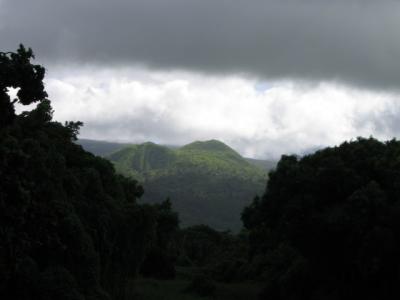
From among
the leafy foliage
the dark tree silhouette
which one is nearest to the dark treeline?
the dark tree silhouette

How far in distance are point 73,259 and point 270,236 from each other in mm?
21452

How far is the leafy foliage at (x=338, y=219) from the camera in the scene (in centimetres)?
2512

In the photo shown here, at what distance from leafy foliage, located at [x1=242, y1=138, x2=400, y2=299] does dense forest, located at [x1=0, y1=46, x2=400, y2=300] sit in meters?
0.06

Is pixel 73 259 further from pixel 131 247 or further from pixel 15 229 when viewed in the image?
pixel 131 247

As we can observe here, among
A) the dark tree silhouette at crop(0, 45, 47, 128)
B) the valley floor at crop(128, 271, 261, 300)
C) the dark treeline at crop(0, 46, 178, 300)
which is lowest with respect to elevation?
the valley floor at crop(128, 271, 261, 300)

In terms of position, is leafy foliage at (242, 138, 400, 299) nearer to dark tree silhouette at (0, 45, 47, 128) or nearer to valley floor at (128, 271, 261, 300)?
valley floor at (128, 271, 261, 300)

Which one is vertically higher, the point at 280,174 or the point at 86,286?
the point at 280,174

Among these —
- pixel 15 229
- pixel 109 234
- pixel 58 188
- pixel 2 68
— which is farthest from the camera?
pixel 109 234

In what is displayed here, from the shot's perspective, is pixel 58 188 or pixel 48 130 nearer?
pixel 58 188

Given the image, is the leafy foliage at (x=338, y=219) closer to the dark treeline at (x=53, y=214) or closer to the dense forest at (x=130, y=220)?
the dense forest at (x=130, y=220)

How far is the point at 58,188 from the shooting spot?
64.1 ft

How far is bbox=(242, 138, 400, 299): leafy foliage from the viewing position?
25.1 metres

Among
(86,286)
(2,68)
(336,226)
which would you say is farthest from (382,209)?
(2,68)

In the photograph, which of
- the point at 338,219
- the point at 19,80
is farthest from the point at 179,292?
the point at 19,80
